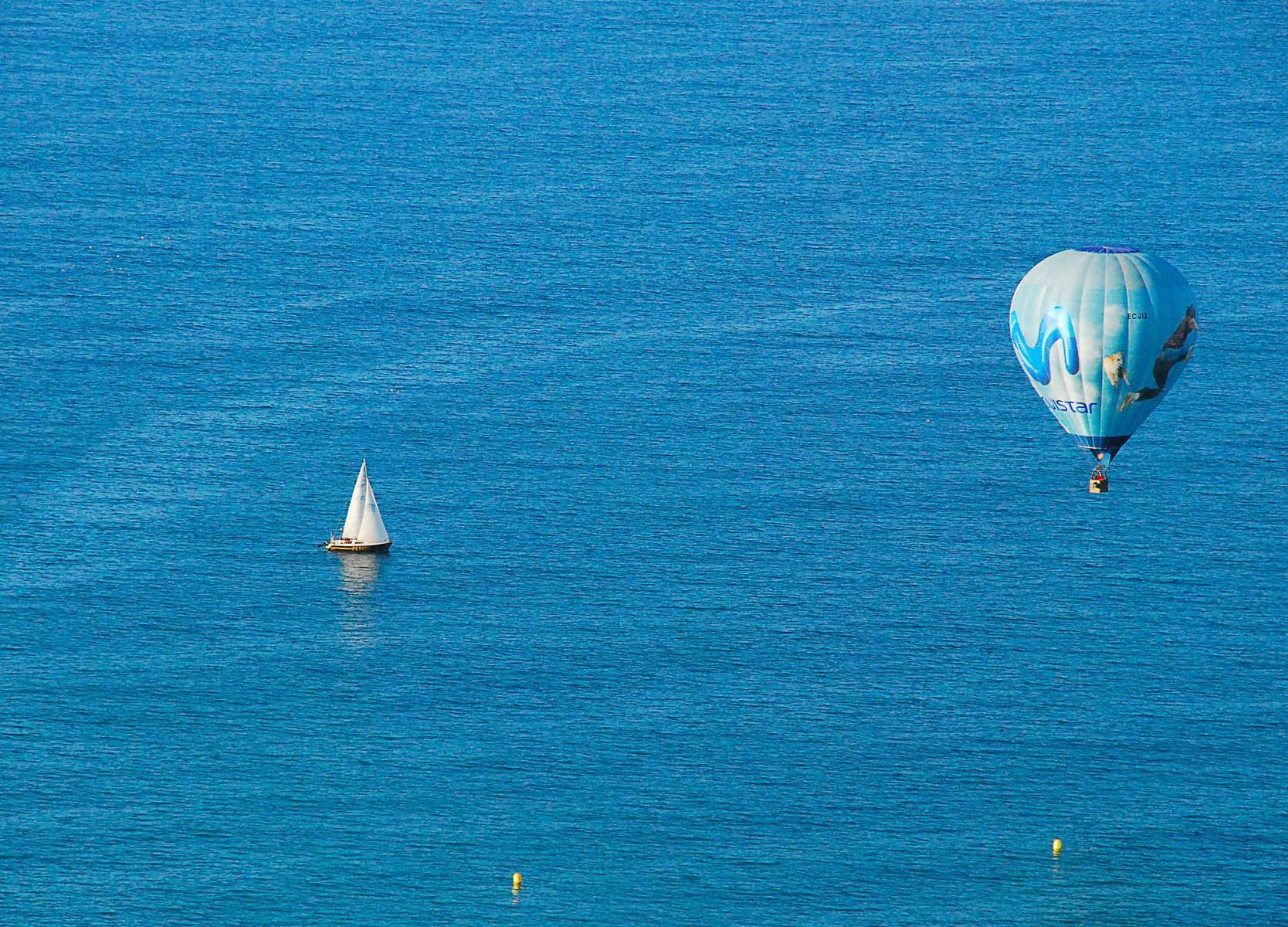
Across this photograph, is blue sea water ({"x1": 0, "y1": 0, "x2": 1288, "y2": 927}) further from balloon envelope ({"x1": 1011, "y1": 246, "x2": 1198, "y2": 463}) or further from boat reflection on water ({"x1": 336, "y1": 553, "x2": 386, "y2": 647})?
balloon envelope ({"x1": 1011, "y1": 246, "x2": 1198, "y2": 463})

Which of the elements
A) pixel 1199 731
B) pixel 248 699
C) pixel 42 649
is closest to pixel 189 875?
pixel 248 699

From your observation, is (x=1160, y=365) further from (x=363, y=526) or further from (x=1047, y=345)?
(x=363, y=526)

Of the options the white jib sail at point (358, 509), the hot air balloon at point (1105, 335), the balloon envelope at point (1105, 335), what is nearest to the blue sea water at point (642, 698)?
the white jib sail at point (358, 509)

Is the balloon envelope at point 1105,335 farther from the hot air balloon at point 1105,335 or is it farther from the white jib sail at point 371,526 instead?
the white jib sail at point 371,526

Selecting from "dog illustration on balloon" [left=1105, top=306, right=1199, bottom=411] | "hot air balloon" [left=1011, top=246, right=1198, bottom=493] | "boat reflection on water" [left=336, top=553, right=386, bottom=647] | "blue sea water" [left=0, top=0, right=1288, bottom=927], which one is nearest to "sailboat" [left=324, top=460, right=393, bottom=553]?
"boat reflection on water" [left=336, top=553, right=386, bottom=647]

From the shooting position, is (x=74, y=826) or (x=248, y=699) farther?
(x=248, y=699)

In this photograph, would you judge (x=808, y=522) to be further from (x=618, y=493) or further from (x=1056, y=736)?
(x=1056, y=736)

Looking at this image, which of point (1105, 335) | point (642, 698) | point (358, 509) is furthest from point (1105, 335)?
point (358, 509)
